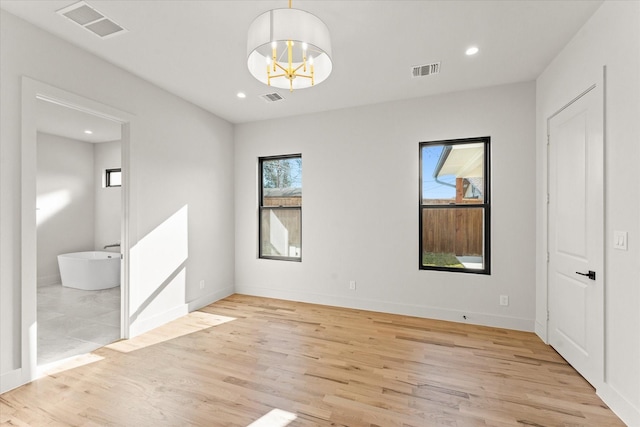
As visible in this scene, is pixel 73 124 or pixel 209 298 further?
pixel 73 124

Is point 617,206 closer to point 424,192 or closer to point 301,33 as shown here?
point 424,192

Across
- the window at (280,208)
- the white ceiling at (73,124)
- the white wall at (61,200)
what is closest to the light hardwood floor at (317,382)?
the window at (280,208)

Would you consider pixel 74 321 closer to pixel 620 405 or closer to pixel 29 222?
pixel 29 222

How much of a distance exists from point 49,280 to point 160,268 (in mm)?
3776

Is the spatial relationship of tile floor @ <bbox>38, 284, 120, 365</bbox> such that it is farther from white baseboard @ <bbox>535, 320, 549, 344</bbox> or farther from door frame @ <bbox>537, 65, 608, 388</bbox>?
white baseboard @ <bbox>535, 320, 549, 344</bbox>

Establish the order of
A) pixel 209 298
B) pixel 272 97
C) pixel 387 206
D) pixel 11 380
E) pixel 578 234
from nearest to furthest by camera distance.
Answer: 1. pixel 11 380
2. pixel 578 234
3. pixel 272 97
4. pixel 387 206
5. pixel 209 298

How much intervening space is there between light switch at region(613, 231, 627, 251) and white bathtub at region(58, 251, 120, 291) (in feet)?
21.9

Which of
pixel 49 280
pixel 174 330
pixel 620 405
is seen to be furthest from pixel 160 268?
pixel 620 405

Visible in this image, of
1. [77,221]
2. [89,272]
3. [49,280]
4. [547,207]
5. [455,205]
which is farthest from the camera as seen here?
[77,221]

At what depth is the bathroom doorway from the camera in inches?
155

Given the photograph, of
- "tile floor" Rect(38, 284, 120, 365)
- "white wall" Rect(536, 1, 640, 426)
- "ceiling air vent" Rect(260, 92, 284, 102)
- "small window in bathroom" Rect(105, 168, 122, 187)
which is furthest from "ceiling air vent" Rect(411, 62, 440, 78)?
"small window in bathroom" Rect(105, 168, 122, 187)

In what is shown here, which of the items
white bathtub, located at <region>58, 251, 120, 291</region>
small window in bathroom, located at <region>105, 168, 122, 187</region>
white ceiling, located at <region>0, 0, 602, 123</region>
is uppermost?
white ceiling, located at <region>0, 0, 602, 123</region>

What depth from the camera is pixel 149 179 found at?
3.41 m

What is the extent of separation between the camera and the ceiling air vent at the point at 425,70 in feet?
9.94
